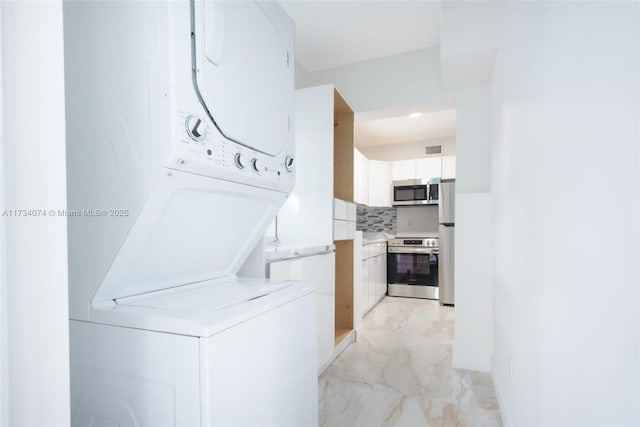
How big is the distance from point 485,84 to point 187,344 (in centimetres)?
280

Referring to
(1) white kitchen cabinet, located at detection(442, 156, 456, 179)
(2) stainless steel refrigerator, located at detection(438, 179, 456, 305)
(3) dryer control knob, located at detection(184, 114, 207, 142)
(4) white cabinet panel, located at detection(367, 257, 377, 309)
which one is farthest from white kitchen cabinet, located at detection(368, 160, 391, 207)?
(3) dryer control knob, located at detection(184, 114, 207, 142)

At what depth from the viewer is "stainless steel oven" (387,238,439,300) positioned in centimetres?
454

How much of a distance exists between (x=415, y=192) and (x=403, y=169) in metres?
0.43

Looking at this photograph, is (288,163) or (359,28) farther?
(359,28)

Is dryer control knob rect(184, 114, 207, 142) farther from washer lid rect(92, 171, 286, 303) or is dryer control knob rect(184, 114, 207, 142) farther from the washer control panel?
washer lid rect(92, 171, 286, 303)

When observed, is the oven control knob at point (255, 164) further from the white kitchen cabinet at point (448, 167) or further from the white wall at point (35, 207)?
the white kitchen cabinet at point (448, 167)

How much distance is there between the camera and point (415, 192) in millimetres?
4996

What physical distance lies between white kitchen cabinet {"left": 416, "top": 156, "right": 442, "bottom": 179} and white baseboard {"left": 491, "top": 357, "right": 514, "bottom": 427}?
3.21 m

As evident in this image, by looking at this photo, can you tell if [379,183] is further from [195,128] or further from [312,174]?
[195,128]

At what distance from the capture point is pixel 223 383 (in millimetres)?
876

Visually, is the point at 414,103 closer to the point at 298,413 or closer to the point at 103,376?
the point at 298,413

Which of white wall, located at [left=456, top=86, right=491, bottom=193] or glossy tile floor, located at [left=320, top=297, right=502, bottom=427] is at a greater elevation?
white wall, located at [left=456, top=86, right=491, bottom=193]

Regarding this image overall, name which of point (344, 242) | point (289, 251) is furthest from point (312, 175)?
point (289, 251)

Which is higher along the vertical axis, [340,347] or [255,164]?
[255,164]
